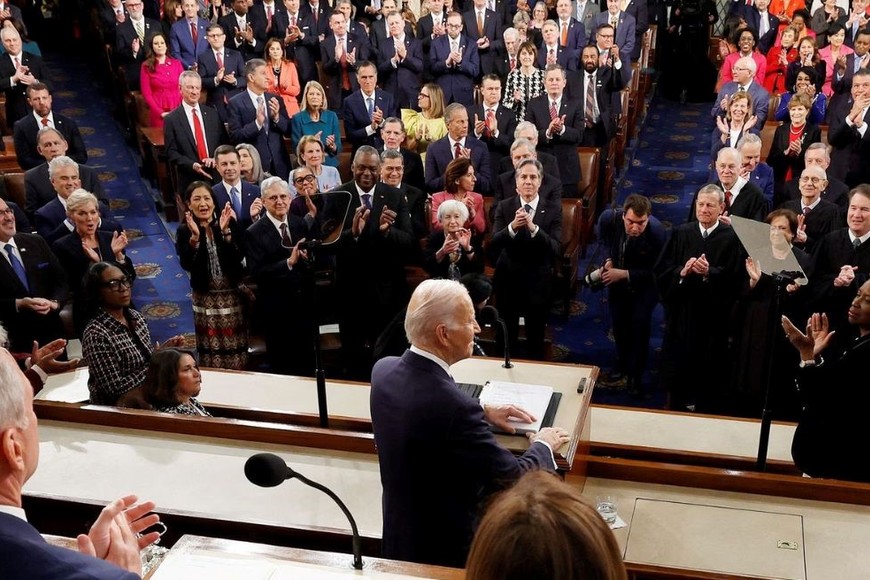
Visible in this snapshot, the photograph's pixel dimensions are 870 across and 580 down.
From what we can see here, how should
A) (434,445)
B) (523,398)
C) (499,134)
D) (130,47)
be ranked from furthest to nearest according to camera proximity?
(130,47)
(499,134)
(523,398)
(434,445)

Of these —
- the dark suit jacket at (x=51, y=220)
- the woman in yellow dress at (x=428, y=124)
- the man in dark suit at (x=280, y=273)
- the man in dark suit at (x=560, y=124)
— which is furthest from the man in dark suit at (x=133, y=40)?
the man in dark suit at (x=280, y=273)

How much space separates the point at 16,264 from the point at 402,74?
12.9 feet

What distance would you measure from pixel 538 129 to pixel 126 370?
3.83 meters

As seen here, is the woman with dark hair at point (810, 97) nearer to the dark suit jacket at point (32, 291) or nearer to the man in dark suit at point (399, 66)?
the man in dark suit at point (399, 66)

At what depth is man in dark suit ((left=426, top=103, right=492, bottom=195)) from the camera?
19.2 feet

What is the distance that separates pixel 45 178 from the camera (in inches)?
221

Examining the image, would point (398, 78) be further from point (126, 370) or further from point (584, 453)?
point (584, 453)

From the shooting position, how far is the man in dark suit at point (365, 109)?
6.77 m

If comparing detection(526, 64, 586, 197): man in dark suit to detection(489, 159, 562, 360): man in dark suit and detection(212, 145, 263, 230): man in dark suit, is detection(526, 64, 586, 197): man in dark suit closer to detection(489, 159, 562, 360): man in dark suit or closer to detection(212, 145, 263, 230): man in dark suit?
detection(489, 159, 562, 360): man in dark suit

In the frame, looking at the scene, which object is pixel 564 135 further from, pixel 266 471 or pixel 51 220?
pixel 266 471

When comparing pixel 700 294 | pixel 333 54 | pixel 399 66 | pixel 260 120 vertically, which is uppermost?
pixel 333 54

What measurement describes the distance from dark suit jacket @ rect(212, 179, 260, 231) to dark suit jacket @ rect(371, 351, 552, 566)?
10.3 feet

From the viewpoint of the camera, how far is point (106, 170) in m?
8.10

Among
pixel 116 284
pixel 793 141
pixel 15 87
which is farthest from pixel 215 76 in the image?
pixel 793 141
